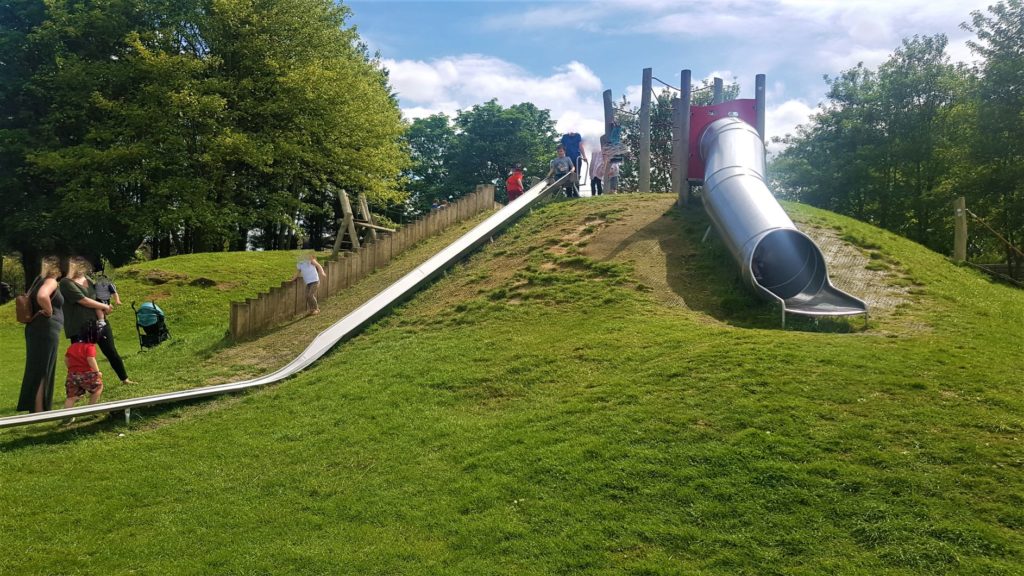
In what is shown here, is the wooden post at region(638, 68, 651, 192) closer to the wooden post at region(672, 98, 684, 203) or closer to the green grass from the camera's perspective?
the wooden post at region(672, 98, 684, 203)

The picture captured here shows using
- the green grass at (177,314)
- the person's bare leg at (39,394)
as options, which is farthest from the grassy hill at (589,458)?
the green grass at (177,314)

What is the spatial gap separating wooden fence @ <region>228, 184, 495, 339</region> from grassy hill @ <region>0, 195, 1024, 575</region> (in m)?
3.63

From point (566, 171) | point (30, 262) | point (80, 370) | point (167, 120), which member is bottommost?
point (80, 370)

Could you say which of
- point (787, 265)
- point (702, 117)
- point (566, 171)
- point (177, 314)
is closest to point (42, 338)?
point (787, 265)

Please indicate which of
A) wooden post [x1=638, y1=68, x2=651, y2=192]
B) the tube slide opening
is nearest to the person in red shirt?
wooden post [x1=638, y1=68, x2=651, y2=192]

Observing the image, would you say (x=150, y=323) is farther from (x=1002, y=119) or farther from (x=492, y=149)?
(x=492, y=149)

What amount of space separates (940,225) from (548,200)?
18.7 metres

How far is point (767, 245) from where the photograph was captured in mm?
11773

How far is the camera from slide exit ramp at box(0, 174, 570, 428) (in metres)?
8.85

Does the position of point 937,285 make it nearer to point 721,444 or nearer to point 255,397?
point 721,444

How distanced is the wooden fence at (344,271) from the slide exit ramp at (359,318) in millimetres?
1973

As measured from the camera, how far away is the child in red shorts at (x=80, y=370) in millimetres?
9180

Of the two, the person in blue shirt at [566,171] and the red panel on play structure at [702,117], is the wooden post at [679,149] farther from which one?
the person in blue shirt at [566,171]

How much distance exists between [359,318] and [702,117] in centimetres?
879
